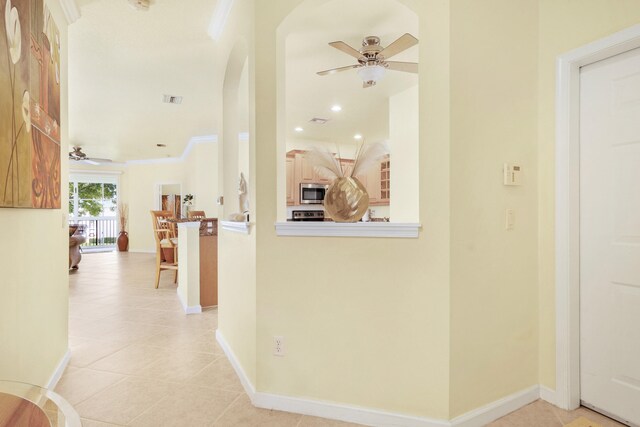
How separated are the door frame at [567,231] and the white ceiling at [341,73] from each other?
4.04 ft

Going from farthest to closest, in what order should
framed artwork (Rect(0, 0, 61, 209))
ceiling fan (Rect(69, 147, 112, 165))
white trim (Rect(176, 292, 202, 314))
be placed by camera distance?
ceiling fan (Rect(69, 147, 112, 165)), white trim (Rect(176, 292, 202, 314)), framed artwork (Rect(0, 0, 61, 209))

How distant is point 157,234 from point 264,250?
3827mm

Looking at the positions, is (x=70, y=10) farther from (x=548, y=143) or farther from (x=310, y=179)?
(x=310, y=179)

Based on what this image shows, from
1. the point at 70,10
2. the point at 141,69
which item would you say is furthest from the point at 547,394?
the point at 141,69

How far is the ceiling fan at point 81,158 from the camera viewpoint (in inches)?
304

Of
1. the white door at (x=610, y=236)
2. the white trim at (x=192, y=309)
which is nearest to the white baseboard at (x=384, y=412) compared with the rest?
the white door at (x=610, y=236)

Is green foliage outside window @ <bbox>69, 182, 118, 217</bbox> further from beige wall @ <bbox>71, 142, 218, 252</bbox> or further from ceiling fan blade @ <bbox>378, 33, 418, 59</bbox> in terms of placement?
ceiling fan blade @ <bbox>378, 33, 418, 59</bbox>

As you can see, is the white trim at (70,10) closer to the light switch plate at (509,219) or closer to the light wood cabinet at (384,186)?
the light switch plate at (509,219)

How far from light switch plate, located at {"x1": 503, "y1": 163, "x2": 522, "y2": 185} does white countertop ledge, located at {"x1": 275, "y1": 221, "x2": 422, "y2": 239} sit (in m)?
0.62

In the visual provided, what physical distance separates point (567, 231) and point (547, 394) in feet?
3.16

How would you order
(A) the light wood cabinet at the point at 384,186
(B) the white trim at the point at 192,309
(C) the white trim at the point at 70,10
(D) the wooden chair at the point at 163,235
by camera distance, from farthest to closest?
(A) the light wood cabinet at the point at 384,186 → (D) the wooden chair at the point at 163,235 → (B) the white trim at the point at 192,309 → (C) the white trim at the point at 70,10

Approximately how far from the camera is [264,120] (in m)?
2.02

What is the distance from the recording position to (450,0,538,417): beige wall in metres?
1.81

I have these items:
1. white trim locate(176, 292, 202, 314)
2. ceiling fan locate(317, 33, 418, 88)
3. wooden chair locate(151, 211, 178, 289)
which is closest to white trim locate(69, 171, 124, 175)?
wooden chair locate(151, 211, 178, 289)
